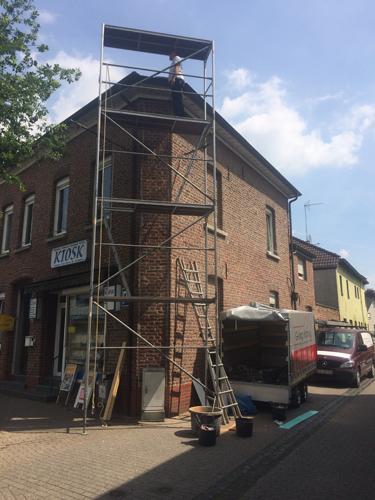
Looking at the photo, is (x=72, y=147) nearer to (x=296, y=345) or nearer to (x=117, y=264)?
(x=117, y=264)

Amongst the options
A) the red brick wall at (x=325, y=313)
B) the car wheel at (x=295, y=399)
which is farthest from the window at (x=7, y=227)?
the red brick wall at (x=325, y=313)

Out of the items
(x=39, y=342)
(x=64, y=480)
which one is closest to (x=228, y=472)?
(x=64, y=480)

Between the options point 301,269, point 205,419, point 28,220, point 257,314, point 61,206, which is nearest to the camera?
point 205,419

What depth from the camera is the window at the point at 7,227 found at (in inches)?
597

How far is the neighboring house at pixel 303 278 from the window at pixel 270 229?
2.34 metres

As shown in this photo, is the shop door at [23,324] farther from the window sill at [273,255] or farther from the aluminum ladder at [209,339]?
the window sill at [273,255]

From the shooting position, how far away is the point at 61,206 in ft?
41.8

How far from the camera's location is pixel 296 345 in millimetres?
9148

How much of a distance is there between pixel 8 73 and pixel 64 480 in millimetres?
9209

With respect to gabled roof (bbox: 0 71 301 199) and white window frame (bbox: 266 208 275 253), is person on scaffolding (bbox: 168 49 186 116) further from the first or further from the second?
white window frame (bbox: 266 208 275 253)

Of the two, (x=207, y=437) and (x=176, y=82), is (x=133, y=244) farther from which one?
(x=207, y=437)

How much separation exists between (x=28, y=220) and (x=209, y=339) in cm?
871

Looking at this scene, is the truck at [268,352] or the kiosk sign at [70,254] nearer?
the truck at [268,352]

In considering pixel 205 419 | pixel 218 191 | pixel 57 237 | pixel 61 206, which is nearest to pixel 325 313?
pixel 218 191
